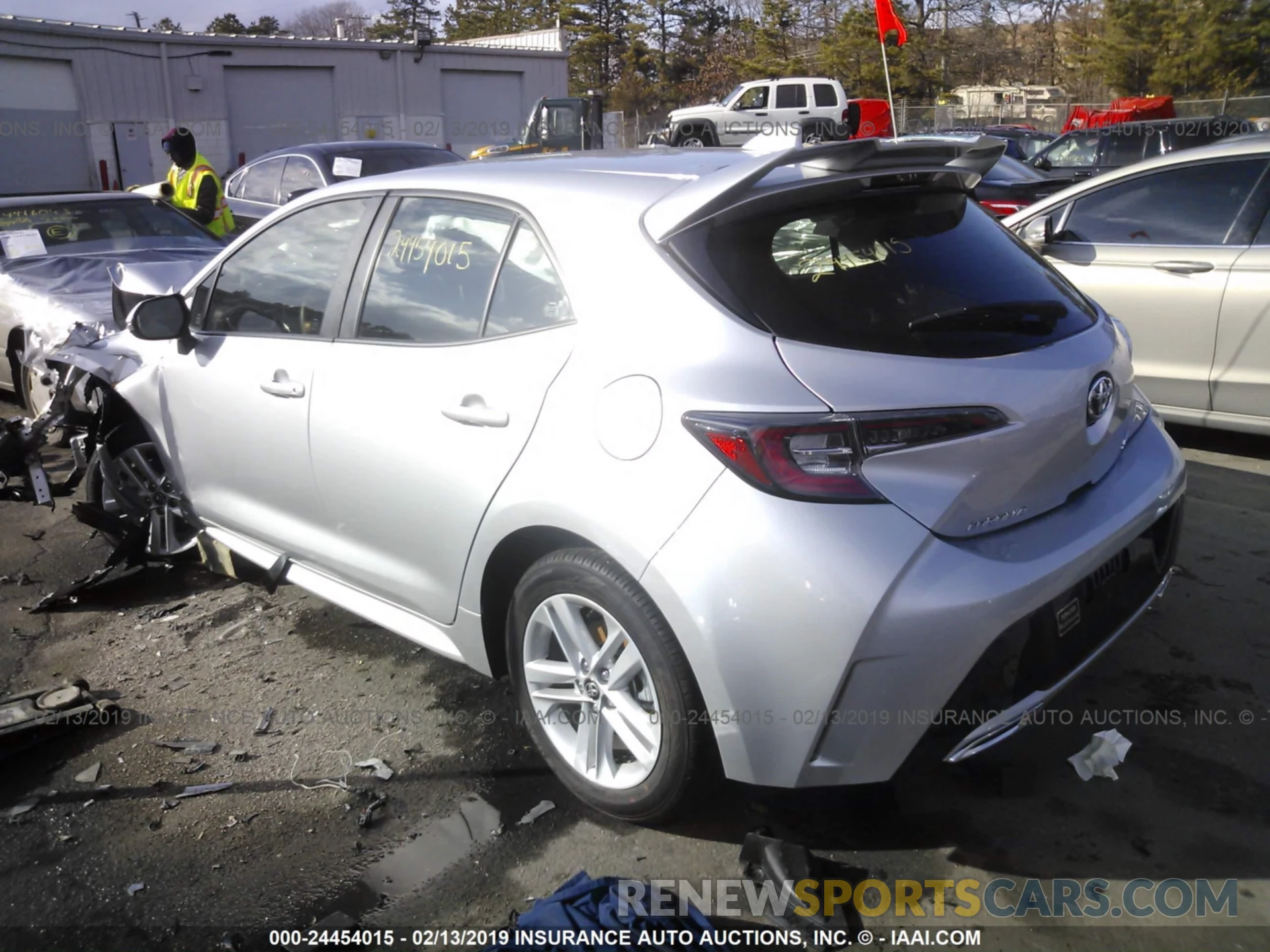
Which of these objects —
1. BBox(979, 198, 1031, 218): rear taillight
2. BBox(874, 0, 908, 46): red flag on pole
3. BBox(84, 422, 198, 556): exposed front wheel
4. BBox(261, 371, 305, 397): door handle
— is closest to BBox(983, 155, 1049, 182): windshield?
BBox(979, 198, 1031, 218): rear taillight

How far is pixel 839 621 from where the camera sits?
221 centimetres

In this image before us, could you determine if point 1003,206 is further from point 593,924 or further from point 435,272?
point 593,924

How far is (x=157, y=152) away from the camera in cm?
2936

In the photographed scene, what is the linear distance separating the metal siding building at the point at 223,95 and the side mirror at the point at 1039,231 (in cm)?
2553

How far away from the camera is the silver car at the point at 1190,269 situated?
5.17 m

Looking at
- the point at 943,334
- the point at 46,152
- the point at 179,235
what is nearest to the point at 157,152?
the point at 46,152

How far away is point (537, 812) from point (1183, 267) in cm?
449

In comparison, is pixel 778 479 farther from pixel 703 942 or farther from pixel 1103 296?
pixel 1103 296

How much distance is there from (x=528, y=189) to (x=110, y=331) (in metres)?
4.24

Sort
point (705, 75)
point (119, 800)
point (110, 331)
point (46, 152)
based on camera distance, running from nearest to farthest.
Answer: point (119, 800) → point (110, 331) → point (46, 152) → point (705, 75)

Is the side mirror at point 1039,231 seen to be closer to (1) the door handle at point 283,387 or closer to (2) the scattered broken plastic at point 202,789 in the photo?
(1) the door handle at point 283,387

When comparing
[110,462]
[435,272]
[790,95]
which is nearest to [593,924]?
[435,272]

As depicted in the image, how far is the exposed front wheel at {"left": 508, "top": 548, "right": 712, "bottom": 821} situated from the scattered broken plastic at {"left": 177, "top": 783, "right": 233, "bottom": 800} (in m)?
1.00

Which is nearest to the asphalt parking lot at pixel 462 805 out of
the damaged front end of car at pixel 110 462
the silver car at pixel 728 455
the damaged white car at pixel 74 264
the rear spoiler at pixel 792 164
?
the silver car at pixel 728 455
